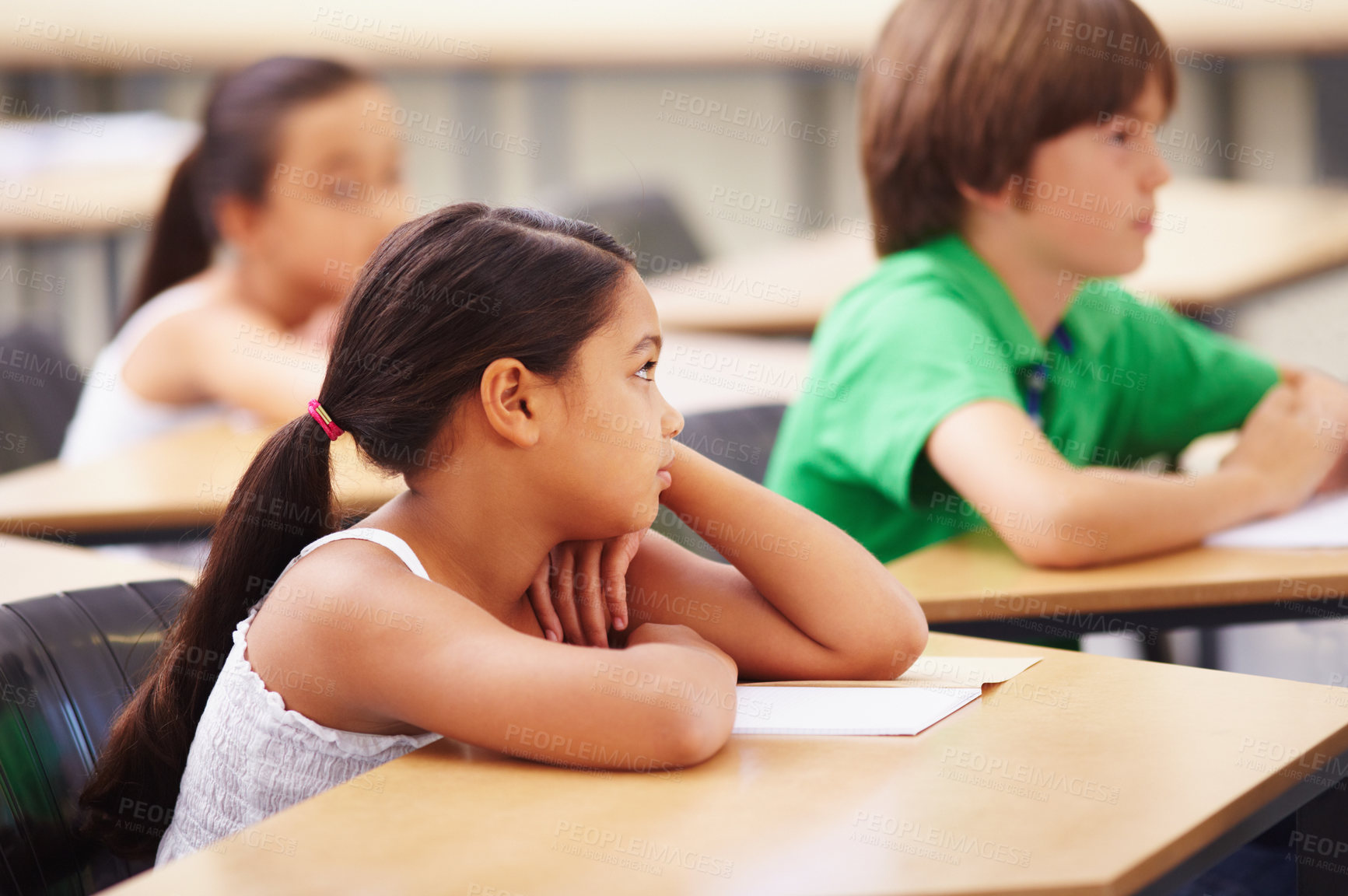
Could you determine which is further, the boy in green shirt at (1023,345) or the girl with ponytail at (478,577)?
the boy in green shirt at (1023,345)

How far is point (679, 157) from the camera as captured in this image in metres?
5.38

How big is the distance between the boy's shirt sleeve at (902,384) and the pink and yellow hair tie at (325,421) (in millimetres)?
705

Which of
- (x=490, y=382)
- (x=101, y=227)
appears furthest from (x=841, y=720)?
(x=101, y=227)

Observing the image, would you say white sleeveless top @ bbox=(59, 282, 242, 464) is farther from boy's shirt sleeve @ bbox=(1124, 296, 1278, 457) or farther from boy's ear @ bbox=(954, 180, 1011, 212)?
boy's shirt sleeve @ bbox=(1124, 296, 1278, 457)

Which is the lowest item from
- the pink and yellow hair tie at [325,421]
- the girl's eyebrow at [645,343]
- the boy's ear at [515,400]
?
the pink and yellow hair tie at [325,421]

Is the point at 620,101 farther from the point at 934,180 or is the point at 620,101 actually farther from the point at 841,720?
the point at 841,720

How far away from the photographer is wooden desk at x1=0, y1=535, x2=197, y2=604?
4.65 feet

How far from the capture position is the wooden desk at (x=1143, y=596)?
1338 mm

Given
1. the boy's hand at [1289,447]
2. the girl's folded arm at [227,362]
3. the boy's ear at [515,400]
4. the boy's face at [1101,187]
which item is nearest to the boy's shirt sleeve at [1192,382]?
the boy's hand at [1289,447]

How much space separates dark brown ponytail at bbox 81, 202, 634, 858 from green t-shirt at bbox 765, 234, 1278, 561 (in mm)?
569

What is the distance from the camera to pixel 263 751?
996 mm

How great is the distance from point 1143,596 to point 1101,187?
585 mm

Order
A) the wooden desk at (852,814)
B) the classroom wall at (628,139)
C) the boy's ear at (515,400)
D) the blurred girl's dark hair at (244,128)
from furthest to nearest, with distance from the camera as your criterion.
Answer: the classroom wall at (628,139)
the blurred girl's dark hair at (244,128)
the boy's ear at (515,400)
the wooden desk at (852,814)

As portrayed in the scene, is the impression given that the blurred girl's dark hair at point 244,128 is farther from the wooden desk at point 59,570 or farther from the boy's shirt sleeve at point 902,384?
the boy's shirt sleeve at point 902,384
